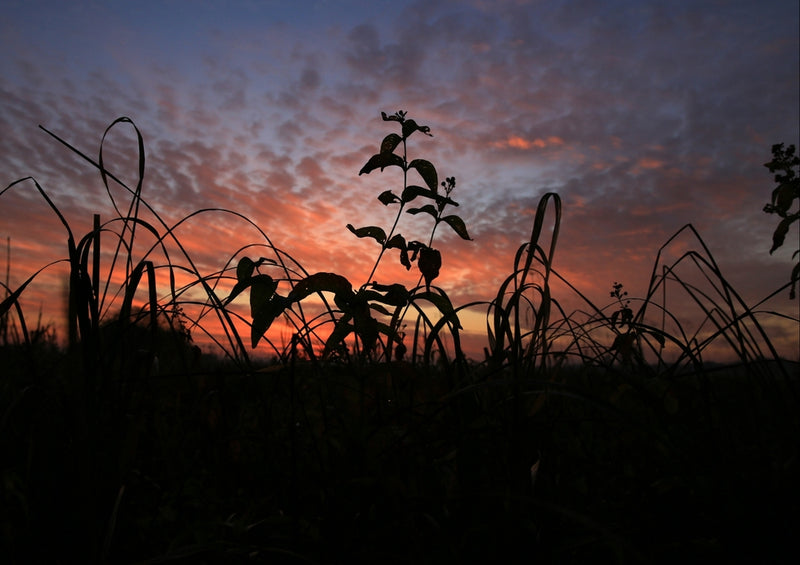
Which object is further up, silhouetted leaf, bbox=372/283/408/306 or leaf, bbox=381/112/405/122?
leaf, bbox=381/112/405/122

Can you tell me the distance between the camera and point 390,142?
202cm

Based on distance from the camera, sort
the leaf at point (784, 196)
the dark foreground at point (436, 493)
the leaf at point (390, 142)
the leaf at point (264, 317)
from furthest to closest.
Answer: the leaf at point (784, 196), the leaf at point (390, 142), the leaf at point (264, 317), the dark foreground at point (436, 493)

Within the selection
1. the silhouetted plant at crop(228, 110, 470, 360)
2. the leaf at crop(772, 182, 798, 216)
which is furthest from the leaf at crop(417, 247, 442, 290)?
the leaf at crop(772, 182, 798, 216)

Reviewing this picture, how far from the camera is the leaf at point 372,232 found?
191 centimetres

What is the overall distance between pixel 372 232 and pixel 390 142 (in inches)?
14.4

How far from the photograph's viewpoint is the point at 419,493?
1.56m

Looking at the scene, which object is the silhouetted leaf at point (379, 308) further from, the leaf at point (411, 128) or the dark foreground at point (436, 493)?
the leaf at point (411, 128)

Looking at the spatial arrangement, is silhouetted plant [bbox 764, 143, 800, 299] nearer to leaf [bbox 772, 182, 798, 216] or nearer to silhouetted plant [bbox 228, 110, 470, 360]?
leaf [bbox 772, 182, 798, 216]

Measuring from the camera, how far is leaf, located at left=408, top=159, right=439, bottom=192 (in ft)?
6.47

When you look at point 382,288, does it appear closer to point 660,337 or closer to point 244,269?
point 244,269

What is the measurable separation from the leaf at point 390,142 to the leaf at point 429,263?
0.42 meters

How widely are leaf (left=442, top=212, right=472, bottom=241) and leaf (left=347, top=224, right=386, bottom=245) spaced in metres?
0.25

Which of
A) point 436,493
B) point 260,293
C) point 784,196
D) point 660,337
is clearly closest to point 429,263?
point 260,293

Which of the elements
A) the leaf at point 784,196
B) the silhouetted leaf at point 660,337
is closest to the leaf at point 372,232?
the silhouetted leaf at point 660,337
